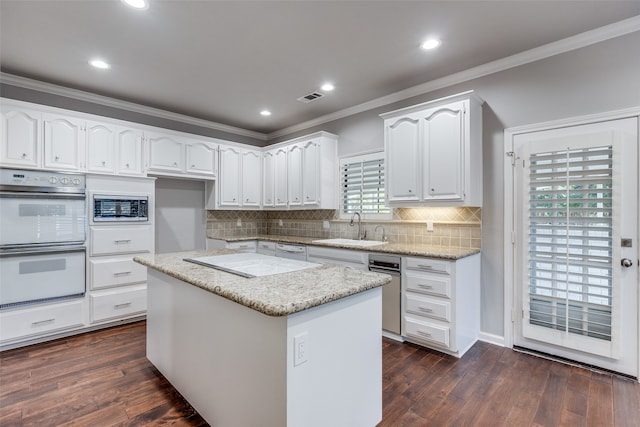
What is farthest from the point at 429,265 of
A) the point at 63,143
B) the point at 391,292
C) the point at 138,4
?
the point at 63,143

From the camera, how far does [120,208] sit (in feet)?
11.2

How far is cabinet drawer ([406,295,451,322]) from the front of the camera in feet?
8.81

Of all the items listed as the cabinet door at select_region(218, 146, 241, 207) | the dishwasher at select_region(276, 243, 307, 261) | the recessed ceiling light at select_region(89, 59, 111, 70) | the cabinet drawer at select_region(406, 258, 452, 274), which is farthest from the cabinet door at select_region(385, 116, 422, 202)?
the recessed ceiling light at select_region(89, 59, 111, 70)

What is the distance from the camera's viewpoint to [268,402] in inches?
52.0

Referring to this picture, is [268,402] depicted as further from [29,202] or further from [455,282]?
[29,202]

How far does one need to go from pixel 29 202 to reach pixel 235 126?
9.36ft

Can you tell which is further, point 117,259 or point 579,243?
point 117,259

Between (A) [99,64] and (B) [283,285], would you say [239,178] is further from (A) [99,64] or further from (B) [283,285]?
(B) [283,285]

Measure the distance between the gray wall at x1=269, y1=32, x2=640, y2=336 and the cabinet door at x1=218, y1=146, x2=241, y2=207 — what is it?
9.28ft

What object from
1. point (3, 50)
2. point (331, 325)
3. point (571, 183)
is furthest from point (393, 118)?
point (3, 50)

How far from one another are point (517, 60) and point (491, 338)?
2599mm

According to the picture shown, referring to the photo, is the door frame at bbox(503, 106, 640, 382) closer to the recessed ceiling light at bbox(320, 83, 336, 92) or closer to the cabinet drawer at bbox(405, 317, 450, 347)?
the cabinet drawer at bbox(405, 317, 450, 347)

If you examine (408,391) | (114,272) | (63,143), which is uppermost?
(63,143)

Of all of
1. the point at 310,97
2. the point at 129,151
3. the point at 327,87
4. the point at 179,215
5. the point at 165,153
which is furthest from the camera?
the point at 179,215
